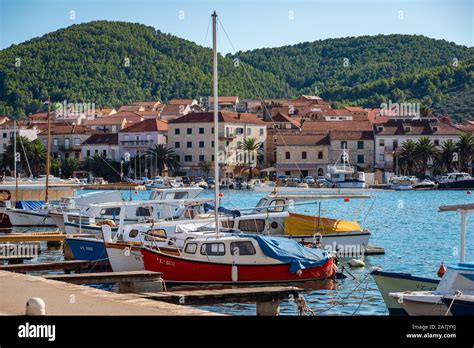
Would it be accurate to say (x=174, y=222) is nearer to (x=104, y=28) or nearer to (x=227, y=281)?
(x=227, y=281)

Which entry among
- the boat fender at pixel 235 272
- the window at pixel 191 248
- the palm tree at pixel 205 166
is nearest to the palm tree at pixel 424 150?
the palm tree at pixel 205 166

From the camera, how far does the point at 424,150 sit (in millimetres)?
88000

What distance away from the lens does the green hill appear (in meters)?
122

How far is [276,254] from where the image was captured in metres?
20.8

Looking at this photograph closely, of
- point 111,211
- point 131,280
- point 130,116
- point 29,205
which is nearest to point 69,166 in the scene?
point 130,116

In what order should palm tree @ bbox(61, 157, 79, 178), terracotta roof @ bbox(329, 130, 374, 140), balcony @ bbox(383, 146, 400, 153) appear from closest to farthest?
balcony @ bbox(383, 146, 400, 153) → terracotta roof @ bbox(329, 130, 374, 140) → palm tree @ bbox(61, 157, 79, 178)

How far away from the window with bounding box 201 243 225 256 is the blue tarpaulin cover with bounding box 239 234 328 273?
709mm

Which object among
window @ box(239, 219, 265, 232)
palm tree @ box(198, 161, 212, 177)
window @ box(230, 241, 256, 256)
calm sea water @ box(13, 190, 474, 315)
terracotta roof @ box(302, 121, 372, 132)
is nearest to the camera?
calm sea water @ box(13, 190, 474, 315)

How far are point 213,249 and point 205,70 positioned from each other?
139184mm

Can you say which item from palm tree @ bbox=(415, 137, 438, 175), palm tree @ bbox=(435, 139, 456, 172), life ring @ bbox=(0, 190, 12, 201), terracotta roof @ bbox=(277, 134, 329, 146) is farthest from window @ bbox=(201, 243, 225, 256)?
terracotta roof @ bbox=(277, 134, 329, 146)

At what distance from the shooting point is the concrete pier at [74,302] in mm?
11055

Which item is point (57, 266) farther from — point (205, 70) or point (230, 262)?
point (205, 70)

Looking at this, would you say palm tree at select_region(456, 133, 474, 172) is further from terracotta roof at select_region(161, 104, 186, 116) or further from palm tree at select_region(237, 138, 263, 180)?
terracotta roof at select_region(161, 104, 186, 116)
